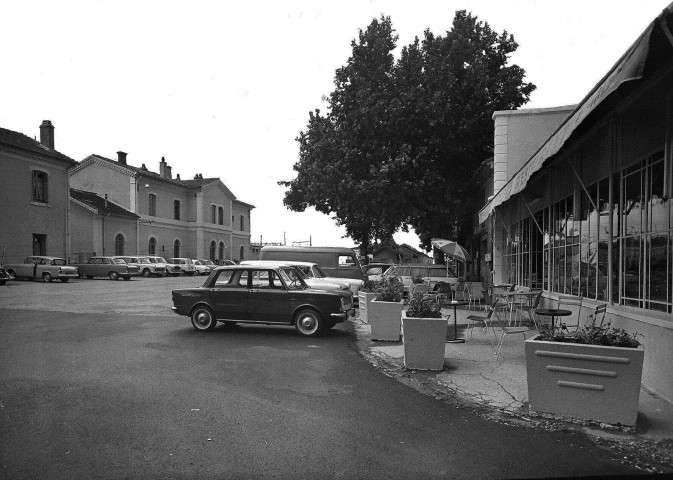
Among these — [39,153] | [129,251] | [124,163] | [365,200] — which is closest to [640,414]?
[365,200]

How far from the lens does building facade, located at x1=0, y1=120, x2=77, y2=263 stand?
105 ft

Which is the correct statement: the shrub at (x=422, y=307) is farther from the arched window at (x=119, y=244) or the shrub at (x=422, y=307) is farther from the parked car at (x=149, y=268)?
the arched window at (x=119, y=244)

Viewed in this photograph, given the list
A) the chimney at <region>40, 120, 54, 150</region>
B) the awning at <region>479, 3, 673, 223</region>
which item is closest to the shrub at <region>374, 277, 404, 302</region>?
the awning at <region>479, 3, 673, 223</region>

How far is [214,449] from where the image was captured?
4.36 meters

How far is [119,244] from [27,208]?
474 inches

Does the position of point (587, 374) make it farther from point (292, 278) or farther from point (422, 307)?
point (292, 278)

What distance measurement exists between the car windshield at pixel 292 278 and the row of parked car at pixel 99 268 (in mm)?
12589

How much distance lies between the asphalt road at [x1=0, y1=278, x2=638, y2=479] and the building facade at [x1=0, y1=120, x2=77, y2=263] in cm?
2756

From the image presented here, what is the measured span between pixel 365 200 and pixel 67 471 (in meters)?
18.9

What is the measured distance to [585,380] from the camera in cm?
520

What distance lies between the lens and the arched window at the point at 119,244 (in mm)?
44862

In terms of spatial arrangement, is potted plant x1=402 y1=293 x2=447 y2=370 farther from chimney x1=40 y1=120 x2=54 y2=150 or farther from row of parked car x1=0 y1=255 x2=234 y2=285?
chimney x1=40 y1=120 x2=54 y2=150

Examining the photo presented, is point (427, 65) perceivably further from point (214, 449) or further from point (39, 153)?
point (39, 153)

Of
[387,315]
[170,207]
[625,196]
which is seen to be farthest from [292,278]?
[170,207]
